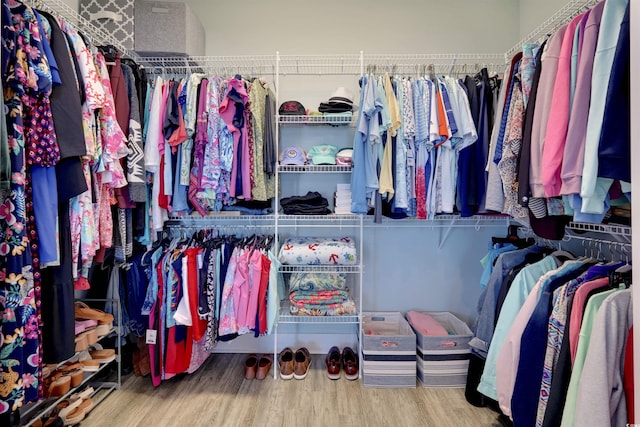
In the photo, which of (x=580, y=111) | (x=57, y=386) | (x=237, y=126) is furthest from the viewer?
(x=237, y=126)

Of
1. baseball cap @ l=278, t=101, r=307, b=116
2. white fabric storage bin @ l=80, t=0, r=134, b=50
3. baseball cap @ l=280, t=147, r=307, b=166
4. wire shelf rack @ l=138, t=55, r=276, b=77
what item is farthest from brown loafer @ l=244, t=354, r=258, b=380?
white fabric storage bin @ l=80, t=0, r=134, b=50

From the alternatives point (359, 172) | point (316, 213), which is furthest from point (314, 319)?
point (359, 172)

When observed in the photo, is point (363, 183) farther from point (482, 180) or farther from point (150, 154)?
point (150, 154)

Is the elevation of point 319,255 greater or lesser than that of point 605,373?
greater

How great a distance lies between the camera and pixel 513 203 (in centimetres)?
155

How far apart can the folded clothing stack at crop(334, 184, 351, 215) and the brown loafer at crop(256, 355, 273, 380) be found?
3.63 ft

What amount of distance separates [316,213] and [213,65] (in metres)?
1.39

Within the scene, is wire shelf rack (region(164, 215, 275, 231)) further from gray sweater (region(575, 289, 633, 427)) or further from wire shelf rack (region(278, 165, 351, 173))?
gray sweater (region(575, 289, 633, 427))

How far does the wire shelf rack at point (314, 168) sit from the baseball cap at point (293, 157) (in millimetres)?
27

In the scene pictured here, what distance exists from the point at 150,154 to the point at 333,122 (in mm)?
1132

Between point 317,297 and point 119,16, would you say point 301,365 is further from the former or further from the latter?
point 119,16

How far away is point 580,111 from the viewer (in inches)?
44.6

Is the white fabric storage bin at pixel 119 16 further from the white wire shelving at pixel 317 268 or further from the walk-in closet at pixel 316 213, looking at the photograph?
the white wire shelving at pixel 317 268

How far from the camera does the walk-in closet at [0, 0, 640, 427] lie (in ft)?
3.79
